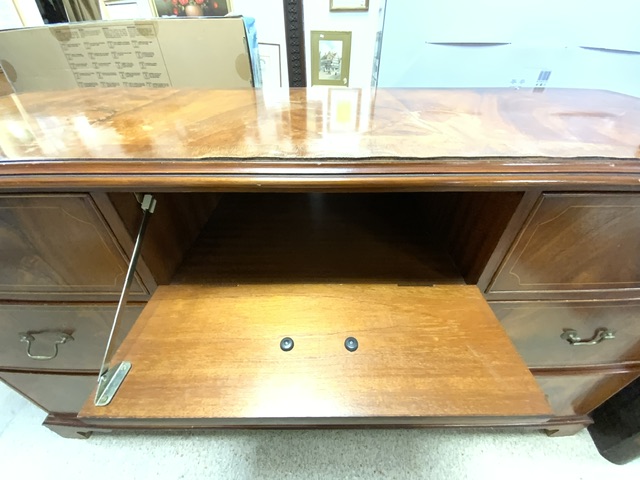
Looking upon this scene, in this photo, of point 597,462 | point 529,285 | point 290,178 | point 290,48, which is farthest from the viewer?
point 290,48

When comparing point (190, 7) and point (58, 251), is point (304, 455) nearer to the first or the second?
point (58, 251)

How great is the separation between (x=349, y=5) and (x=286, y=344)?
3.56 ft

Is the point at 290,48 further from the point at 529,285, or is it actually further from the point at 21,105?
the point at 529,285

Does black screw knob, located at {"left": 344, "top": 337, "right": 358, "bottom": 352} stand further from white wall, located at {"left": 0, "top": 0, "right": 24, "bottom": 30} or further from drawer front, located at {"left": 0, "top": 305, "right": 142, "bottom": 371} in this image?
white wall, located at {"left": 0, "top": 0, "right": 24, "bottom": 30}

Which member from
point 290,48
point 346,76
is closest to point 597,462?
point 346,76

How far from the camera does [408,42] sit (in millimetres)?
871

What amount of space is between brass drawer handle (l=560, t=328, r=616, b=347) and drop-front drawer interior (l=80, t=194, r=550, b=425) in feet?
0.82

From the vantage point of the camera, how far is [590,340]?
59cm

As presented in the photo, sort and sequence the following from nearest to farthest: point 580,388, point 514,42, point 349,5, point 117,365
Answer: point 117,365
point 580,388
point 514,42
point 349,5

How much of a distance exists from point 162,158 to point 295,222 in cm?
37

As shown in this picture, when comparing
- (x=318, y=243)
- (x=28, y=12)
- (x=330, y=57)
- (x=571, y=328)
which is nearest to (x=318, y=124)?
(x=318, y=243)

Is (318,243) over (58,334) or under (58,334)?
over

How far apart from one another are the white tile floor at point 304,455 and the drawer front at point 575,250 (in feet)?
2.02

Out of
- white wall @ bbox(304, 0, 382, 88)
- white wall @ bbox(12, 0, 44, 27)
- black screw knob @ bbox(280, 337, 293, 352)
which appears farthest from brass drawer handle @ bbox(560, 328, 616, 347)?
white wall @ bbox(12, 0, 44, 27)
